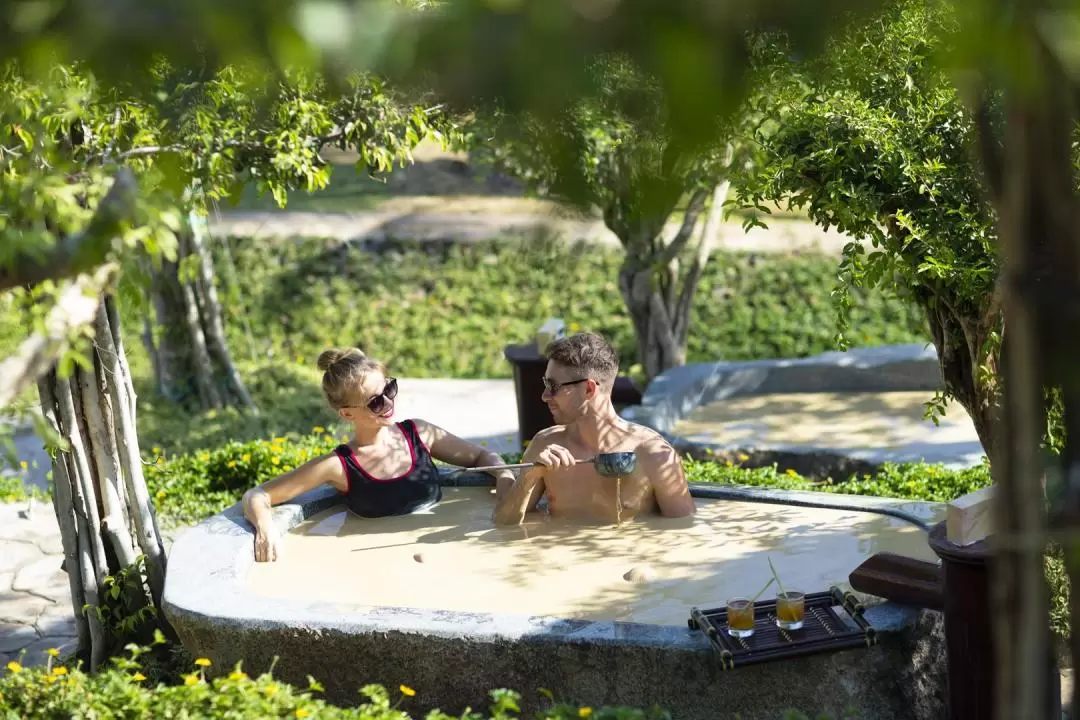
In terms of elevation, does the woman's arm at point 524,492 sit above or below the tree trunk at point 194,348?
below

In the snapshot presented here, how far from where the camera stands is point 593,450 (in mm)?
5461

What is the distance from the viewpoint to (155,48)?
1647 mm

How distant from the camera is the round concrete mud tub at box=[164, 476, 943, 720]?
4.10 metres

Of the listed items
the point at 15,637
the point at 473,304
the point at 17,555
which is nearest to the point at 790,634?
the point at 15,637

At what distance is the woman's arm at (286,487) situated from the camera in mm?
5363

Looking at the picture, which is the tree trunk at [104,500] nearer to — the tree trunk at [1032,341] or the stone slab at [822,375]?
the tree trunk at [1032,341]

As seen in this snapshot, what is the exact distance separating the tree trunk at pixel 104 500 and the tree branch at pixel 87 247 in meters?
2.69

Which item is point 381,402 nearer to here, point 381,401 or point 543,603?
point 381,401

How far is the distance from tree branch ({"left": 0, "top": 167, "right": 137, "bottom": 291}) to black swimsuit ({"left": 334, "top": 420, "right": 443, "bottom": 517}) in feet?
10.8

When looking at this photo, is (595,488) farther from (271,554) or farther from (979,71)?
(979,71)

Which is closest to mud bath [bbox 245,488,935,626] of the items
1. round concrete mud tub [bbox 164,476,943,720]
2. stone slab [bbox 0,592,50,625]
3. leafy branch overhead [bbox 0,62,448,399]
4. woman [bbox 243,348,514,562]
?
round concrete mud tub [bbox 164,476,943,720]

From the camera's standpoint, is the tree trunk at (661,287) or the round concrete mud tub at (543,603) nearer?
the round concrete mud tub at (543,603)

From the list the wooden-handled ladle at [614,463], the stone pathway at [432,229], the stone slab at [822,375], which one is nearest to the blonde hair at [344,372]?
the wooden-handled ladle at [614,463]

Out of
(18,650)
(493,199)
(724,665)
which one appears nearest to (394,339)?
(493,199)
